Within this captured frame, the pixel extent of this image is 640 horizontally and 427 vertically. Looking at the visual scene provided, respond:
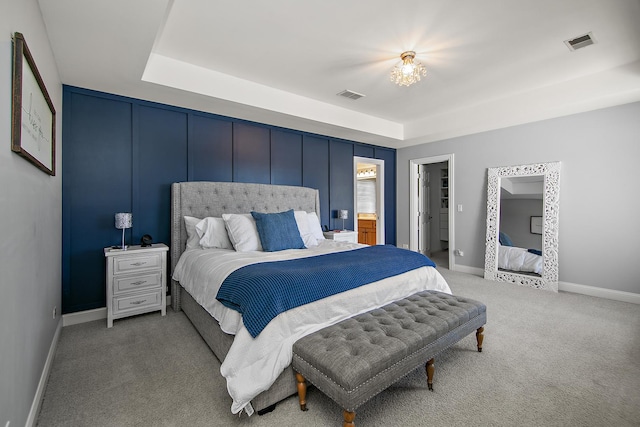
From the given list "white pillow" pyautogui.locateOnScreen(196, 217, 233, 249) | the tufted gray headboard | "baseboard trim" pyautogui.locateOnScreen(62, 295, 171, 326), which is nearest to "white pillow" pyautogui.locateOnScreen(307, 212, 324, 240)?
the tufted gray headboard

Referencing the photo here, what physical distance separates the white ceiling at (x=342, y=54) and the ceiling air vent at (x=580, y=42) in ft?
0.24

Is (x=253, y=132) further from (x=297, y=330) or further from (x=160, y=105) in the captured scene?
(x=297, y=330)

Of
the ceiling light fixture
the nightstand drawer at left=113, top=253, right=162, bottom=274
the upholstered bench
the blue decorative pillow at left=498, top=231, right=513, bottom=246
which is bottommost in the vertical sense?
the upholstered bench

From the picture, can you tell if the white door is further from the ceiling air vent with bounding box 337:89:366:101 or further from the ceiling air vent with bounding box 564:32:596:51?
the ceiling air vent with bounding box 564:32:596:51

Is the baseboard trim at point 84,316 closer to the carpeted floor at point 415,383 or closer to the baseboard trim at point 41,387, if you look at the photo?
the carpeted floor at point 415,383

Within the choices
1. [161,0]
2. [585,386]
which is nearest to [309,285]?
[585,386]

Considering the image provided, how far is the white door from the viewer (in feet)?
20.2

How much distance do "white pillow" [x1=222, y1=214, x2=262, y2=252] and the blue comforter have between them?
90 centimetres

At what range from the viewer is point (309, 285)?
1942 millimetres

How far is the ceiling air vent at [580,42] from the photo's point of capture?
2679mm

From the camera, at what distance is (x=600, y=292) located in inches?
148

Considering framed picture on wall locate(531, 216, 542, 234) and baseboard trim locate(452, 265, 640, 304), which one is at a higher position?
framed picture on wall locate(531, 216, 542, 234)

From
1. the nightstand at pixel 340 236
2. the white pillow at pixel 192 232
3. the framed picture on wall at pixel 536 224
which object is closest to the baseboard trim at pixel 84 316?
the white pillow at pixel 192 232

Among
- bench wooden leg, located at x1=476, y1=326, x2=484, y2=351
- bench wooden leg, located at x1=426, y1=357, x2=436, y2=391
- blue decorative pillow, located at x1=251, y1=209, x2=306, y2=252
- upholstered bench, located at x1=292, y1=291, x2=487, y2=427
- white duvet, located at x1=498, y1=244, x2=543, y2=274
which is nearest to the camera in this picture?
upholstered bench, located at x1=292, y1=291, x2=487, y2=427
